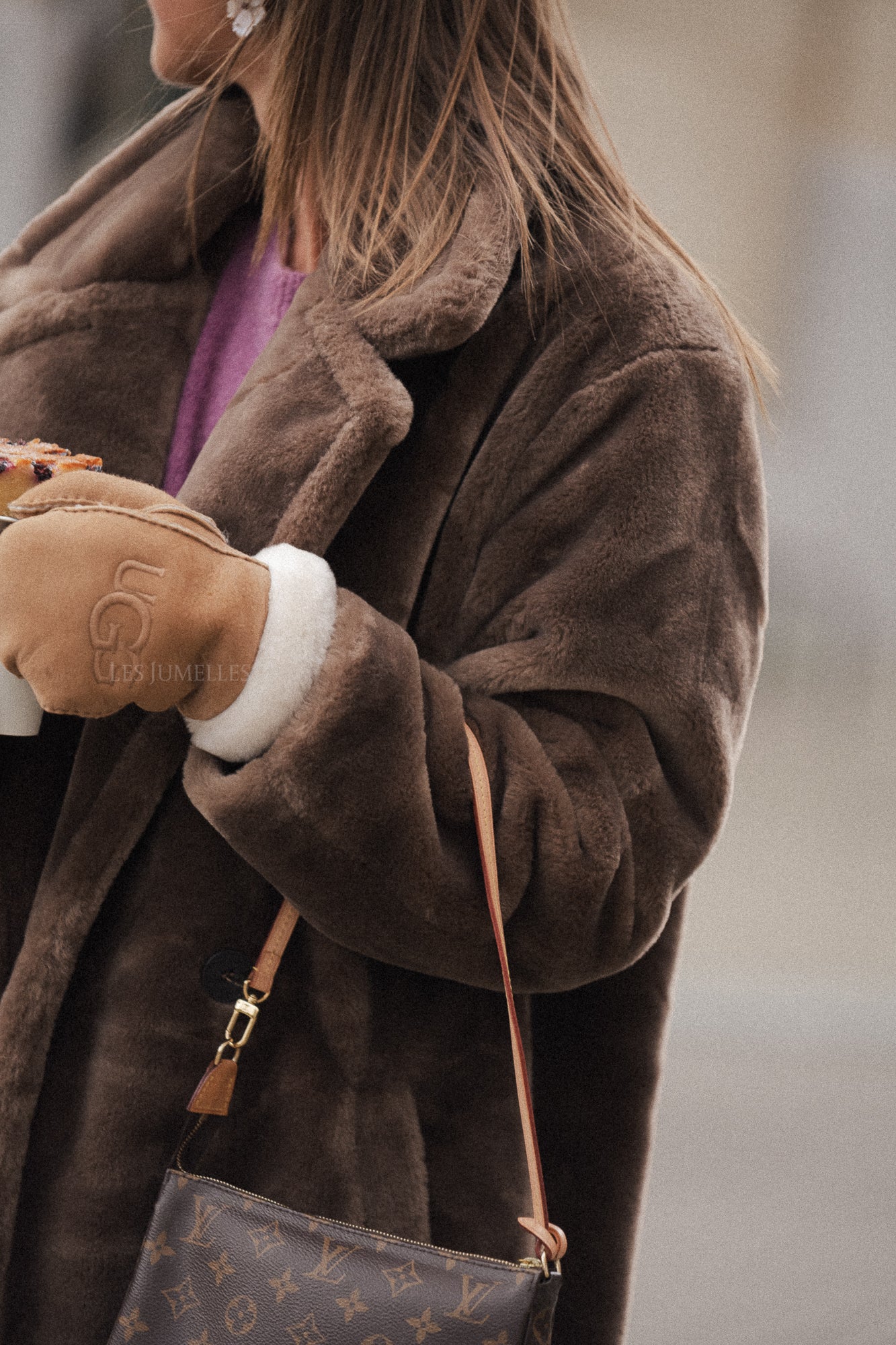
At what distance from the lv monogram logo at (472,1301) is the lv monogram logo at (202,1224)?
127 mm

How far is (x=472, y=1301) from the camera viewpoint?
1.82 feet

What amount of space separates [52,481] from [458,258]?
264 mm

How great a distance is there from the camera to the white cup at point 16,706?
0.58 m

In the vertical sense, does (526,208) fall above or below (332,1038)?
above

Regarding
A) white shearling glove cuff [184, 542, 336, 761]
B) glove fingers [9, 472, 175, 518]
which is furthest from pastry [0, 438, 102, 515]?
white shearling glove cuff [184, 542, 336, 761]

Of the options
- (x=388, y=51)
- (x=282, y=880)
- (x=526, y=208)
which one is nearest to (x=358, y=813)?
(x=282, y=880)

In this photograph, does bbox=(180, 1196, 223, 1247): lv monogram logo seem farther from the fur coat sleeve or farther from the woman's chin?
the woman's chin

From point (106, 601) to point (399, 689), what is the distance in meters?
0.15

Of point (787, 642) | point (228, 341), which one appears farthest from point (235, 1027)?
point (787, 642)

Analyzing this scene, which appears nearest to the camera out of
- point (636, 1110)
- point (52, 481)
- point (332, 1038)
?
point (52, 481)

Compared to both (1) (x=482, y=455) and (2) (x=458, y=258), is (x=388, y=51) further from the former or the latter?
(1) (x=482, y=455)

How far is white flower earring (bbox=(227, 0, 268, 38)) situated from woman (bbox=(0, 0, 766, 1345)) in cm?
3

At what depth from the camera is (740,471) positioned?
0.68 m

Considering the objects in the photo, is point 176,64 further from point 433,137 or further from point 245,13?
point 433,137
